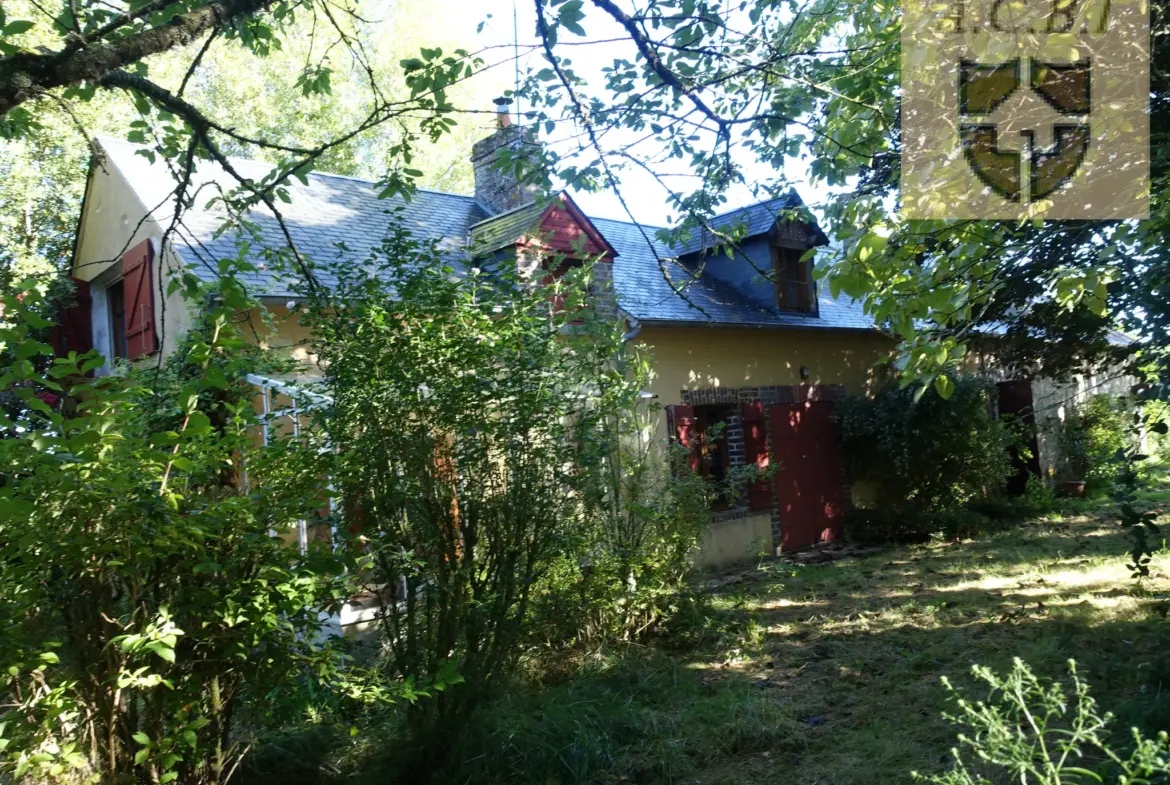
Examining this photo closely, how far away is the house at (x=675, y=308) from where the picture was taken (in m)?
9.16

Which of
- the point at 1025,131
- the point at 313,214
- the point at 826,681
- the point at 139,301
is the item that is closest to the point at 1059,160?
the point at 1025,131

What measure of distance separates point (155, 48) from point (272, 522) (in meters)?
1.91

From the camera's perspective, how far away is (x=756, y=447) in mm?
10961

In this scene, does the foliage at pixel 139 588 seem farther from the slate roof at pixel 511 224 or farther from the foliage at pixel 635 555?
the slate roof at pixel 511 224

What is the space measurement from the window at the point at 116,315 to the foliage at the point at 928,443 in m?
10.0

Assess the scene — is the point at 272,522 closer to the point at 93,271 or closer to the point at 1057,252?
the point at 1057,252

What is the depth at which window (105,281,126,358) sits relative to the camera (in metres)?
10.5

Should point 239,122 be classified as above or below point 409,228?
above

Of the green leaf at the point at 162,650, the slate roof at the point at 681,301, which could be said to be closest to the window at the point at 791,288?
the slate roof at the point at 681,301

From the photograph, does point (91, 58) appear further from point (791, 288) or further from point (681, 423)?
point (791, 288)

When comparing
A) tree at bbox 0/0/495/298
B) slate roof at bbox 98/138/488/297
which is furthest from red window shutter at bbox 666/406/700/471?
tree at bbox 0/0/495/298

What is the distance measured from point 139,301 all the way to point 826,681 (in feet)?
27.5

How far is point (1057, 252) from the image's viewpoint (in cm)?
426

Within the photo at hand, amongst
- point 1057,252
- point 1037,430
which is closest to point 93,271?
point 1057,252
